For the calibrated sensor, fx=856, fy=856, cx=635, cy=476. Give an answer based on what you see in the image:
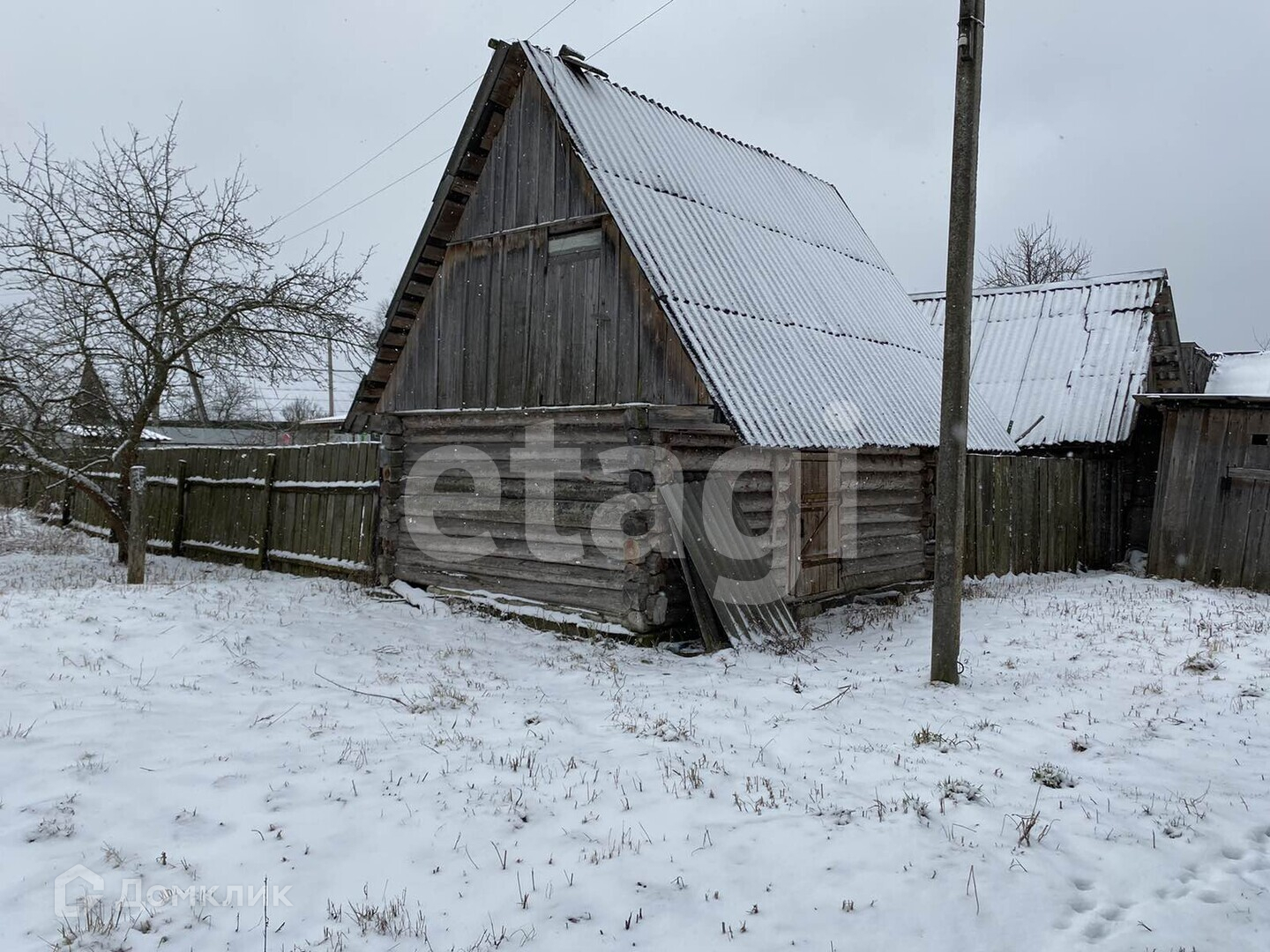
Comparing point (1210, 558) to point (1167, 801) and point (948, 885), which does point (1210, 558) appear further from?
point (948, 885)

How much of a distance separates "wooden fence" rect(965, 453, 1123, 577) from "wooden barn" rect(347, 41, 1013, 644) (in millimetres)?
1442

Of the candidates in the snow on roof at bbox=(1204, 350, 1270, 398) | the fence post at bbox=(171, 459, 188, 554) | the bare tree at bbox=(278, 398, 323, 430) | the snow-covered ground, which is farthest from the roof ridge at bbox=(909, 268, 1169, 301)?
the bare tree at bbox=(278, 398, 323, 430)

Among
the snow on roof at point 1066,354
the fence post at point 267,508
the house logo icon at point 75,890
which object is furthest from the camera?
the snow on roof at point 1066,354

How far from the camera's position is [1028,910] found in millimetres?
3559

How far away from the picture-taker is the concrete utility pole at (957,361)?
271 inches

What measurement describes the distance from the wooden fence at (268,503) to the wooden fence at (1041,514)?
9155mm

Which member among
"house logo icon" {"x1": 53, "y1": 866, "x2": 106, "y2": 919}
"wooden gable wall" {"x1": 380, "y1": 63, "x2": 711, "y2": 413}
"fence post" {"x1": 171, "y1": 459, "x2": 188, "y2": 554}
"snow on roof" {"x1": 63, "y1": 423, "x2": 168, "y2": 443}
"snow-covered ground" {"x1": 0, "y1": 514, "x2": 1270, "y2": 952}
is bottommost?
"house logo icon" {"x1": 53, "y1": 866, "x2": 106, "y2": 919}

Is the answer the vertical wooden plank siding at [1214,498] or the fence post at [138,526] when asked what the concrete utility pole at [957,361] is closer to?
the fence post at [138,526]

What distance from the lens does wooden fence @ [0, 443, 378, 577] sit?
40.5 ft

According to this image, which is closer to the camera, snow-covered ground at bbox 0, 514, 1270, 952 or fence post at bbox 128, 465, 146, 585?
snow-covered ground at bbox 0, 514, 1270, 952

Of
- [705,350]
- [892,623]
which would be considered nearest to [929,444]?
[892,623]

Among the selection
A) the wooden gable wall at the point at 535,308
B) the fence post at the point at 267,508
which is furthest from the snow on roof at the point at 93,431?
the wooden gable wall at the point at 535,308

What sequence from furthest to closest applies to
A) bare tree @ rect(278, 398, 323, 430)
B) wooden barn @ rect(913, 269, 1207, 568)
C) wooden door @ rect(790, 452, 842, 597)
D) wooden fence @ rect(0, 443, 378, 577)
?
bare tree @ rect(278, 398, 323, 430) → wooden barn @ rect(913, 269, 1207, 568) → wooden fence @ rect(0, 443, 378, 577) → wooden door @ rect(790, 452, 842, 597)

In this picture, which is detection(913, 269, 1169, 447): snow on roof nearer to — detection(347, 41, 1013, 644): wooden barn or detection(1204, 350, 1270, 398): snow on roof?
detection(1204, 350, 1270, 398): snow on roof
